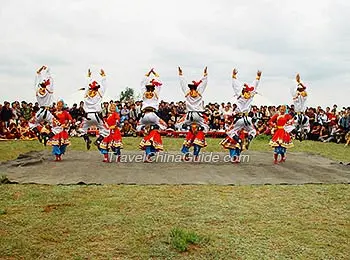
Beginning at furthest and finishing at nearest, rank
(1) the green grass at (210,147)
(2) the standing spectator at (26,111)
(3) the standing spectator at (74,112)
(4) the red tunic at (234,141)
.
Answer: (2) the standing spectator at (26,111) → (3) the standing spectator at (74,112) → (1) the green grass at (210,147) → (4) the red tunic at (234,141)

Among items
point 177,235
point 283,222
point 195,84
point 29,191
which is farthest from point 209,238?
point 195,84

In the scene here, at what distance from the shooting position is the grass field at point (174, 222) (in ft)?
14.7

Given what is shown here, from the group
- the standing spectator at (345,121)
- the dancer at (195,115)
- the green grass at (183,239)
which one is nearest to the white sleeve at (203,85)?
the dancer at (195,115)

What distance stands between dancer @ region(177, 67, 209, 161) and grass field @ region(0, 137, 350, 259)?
3.23 metres

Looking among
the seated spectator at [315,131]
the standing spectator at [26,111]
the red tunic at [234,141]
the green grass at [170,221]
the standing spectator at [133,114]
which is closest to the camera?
the green grass at [170,221]

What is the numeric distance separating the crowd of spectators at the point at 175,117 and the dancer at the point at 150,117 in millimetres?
5537

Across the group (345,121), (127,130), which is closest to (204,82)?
(345,121)

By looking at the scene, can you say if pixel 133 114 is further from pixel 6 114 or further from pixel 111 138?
pixel 111 138

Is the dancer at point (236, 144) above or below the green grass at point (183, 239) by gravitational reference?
above

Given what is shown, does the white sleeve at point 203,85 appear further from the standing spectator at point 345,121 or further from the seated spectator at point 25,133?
the seated spectator at point 25,133

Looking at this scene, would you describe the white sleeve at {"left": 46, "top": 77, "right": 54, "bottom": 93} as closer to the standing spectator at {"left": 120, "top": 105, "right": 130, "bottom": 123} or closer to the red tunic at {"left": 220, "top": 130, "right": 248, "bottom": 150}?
the red tunic at {"left": 220, "top": 130, "right": 248, "bottom": 150}

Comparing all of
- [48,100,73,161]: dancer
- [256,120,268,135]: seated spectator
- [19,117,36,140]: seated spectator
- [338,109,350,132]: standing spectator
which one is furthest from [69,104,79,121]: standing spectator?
[338,109,350,132]: standing spectator

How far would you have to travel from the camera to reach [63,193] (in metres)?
6.77

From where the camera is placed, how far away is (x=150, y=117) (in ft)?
33.6
